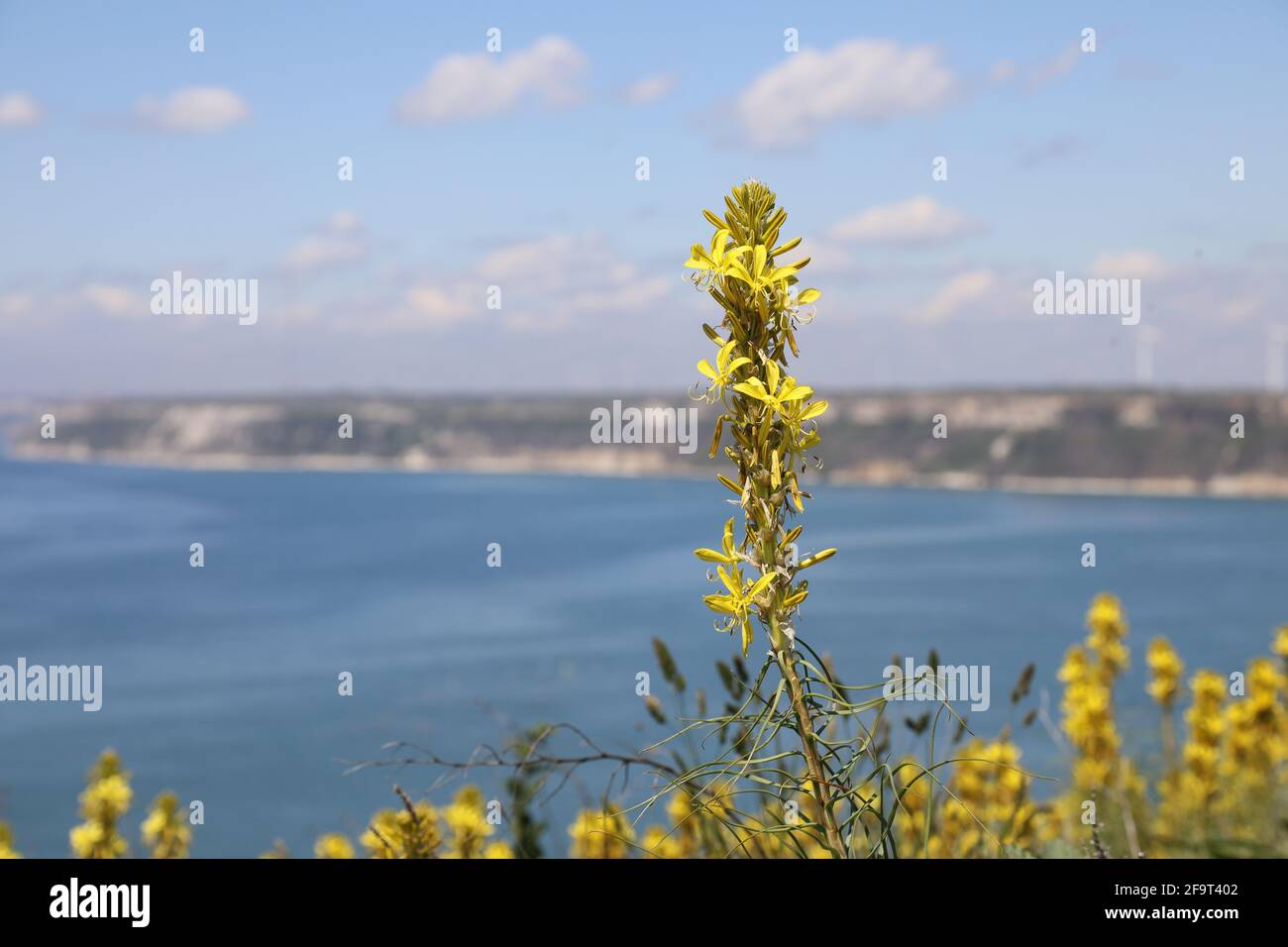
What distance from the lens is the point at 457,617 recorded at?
9112cm

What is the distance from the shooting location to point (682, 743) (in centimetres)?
393

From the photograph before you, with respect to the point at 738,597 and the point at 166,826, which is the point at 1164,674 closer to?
the point at 166,826

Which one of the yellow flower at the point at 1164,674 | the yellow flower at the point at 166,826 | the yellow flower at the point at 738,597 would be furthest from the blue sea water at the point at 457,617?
the yellow flower at the point at 166,826

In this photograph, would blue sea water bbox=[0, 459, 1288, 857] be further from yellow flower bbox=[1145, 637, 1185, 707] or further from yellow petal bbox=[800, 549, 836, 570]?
yellow petal bbox=[800, 549, 836, 570]

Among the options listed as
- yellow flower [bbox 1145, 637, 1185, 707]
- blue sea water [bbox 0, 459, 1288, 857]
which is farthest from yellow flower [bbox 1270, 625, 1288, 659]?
blue sea water [bbox 0, 459, 1288, 857]

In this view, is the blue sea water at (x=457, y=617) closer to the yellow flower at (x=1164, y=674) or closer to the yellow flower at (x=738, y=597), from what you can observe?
the yellow flower at (x=1164, y=674)

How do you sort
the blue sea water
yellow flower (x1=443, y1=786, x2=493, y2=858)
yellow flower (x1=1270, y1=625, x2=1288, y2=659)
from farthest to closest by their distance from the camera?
the blue sea water
yellow flower (x1=1270, y1=625, x2=1288, y2=659)
yellow flower (x1=443, y1=786, x2=493, y2=858)

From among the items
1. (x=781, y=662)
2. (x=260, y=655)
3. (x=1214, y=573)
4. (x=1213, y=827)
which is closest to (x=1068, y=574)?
(x=1214, y=573)

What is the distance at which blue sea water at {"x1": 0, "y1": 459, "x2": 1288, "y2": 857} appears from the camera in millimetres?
50969

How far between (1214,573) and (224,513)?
126 m

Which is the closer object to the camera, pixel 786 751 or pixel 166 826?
pixel 786 751

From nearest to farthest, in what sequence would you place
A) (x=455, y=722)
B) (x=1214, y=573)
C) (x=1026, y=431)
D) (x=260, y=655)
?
(x=455, y=722) < (x=260, y=655) < (x=1214, y=573) < (x=1026, y=431)

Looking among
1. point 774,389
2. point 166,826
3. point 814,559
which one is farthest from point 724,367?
point 166,826
